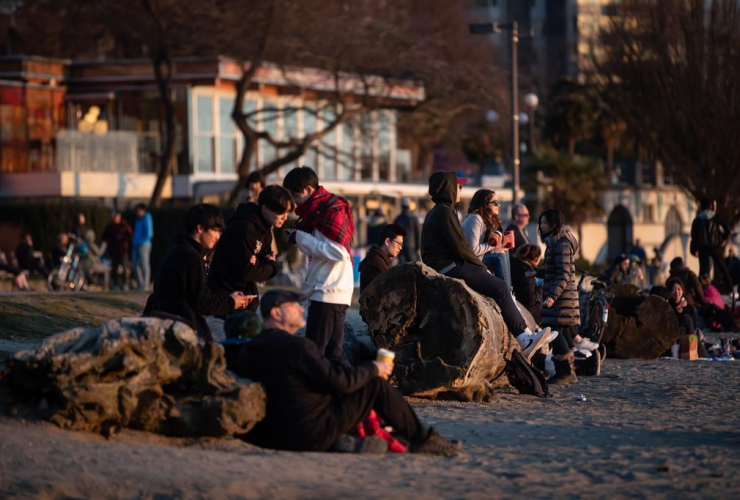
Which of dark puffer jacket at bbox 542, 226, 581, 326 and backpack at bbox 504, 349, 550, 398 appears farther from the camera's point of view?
dark puffer jacket at bbox 542, 226, 581, 326

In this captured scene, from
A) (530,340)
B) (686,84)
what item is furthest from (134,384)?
(686,84)

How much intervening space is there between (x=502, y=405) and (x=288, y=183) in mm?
2884

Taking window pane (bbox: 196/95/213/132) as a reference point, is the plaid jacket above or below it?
below

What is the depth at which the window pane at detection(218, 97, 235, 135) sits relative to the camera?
4688 cm

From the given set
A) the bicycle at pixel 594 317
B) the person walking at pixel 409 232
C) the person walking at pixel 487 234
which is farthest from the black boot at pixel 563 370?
the person walking at pixel 409 232

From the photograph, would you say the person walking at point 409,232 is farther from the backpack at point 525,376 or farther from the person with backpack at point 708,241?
the backpack at point 525,376

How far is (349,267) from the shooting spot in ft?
36.9

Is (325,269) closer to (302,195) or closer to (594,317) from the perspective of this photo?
(302,195)

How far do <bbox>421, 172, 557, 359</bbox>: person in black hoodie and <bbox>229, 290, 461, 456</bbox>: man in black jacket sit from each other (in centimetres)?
388

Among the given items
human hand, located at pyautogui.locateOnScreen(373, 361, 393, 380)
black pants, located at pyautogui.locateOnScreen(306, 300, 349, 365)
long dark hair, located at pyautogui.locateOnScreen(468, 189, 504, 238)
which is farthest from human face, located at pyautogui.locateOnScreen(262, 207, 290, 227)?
long dark hair, located at pyautogui.locateOnScreen(468, 189, 504, 238)

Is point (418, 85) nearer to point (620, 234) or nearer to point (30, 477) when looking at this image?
point (620, 234)

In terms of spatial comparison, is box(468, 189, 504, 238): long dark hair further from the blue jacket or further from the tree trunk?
the blue jacket

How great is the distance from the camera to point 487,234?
47.0 feet

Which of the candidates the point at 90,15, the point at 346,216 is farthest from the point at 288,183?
the point at 90,15
